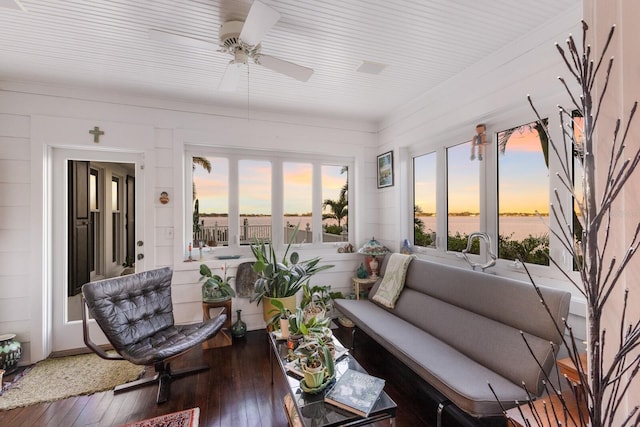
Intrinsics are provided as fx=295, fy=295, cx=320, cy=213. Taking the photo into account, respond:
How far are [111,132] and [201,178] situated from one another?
37.7 inches

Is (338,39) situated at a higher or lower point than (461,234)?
higher

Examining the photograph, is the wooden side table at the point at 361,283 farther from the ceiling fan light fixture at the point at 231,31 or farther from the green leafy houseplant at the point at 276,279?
the ceiling fan light fixture at the point at 231,31

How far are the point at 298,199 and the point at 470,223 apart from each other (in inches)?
79.7

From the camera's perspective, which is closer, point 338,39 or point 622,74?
point 622,74

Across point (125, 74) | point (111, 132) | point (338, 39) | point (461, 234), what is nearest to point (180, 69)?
point (125, 74)

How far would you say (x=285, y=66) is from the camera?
206cm

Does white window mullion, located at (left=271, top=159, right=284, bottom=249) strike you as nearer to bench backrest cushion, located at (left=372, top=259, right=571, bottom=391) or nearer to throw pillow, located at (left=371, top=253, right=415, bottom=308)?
throw pillow, located at (left=371, top=253, right=415, bottom=308)

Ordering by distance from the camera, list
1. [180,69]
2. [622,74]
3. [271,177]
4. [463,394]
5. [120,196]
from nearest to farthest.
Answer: [622,74]
[463,394]
[180,69]
[120,196]
[271,177]

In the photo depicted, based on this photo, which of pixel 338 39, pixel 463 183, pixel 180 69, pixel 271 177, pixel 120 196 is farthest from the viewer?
pixel 271 177

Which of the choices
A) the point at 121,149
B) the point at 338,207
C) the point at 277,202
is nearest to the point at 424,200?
the point at 338,207

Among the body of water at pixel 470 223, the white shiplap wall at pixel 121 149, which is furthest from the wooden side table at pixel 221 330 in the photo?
the body of water at pixel 470 223

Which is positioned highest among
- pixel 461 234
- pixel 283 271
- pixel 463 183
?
pixel 463 183

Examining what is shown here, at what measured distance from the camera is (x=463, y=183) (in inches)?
114

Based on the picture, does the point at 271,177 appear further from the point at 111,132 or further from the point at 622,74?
the point at 622,74
